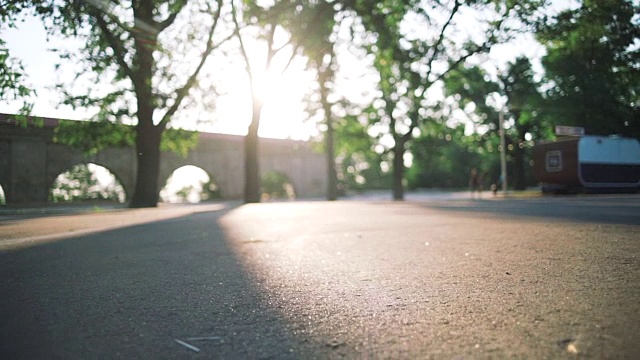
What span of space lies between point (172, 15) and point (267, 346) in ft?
59.8

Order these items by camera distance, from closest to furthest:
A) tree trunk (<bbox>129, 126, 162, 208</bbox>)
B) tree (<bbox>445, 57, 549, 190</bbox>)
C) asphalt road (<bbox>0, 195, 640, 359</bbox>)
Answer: asphalt road (<bbox>0, 195, 640, 359</bbox>) < tree trunk (<bbox>129, 126, 162, 208</bbox>) < tree (<bbox>445, 57, 549, 190</bbox>)

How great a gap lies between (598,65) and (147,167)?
20481mm

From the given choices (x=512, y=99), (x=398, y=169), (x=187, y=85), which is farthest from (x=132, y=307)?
(x=512, y=99)

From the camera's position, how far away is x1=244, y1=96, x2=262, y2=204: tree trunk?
22.5 meters

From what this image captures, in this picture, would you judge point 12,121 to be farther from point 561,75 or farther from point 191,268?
point 561,75

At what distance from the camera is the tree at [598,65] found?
15336 millimetres

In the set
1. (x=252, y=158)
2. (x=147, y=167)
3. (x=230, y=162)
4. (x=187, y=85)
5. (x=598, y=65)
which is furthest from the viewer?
(x=230, y=162)

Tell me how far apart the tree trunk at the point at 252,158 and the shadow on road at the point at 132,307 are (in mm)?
16864

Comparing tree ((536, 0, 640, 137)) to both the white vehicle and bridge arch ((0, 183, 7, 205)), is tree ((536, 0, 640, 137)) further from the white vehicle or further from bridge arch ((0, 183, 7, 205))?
bridge arch ((0, 183, 7, 205))

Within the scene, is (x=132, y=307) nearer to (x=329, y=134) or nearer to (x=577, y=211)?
(x=577, y=211)

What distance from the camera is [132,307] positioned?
10.4 ft

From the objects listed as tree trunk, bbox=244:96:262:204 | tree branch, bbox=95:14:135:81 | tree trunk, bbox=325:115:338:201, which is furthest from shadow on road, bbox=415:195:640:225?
tree trunk, bbox=325:115:338:201

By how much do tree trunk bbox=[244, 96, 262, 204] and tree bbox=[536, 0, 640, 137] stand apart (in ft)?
41.9

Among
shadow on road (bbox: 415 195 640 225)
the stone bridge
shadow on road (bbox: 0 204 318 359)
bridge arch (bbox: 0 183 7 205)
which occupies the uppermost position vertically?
the stone bridge
